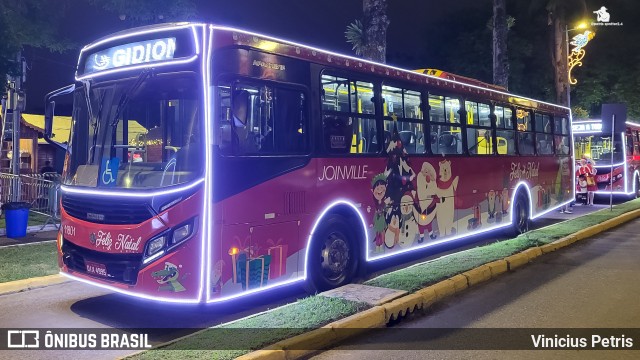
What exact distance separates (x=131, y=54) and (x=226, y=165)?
1791 mm


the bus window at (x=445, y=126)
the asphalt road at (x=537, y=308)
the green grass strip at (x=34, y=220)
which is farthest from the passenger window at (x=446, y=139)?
the green grass strip at (x=34, y=220)

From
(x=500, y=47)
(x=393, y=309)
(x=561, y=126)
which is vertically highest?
(x=500, y=47)

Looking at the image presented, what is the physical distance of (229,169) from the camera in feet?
19.3

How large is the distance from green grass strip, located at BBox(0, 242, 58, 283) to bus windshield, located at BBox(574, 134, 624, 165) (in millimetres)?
21746

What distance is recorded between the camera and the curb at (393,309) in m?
4.98

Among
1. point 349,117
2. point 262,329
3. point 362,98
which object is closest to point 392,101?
point 362,98

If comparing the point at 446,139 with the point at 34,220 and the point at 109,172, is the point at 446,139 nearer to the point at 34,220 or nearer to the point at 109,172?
the point at 109,172

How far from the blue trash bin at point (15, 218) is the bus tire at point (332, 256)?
772 cm

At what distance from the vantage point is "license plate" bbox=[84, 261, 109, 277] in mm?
5906

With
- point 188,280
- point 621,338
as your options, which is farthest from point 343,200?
point 621,338

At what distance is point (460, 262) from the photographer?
8781 millimetres

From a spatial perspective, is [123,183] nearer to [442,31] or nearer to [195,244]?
[195,244]

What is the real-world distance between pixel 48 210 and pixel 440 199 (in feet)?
40.9

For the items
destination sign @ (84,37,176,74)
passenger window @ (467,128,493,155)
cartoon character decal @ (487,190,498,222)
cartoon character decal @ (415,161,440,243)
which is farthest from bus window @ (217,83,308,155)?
cartoon character decal @ (487,190,498,222)
